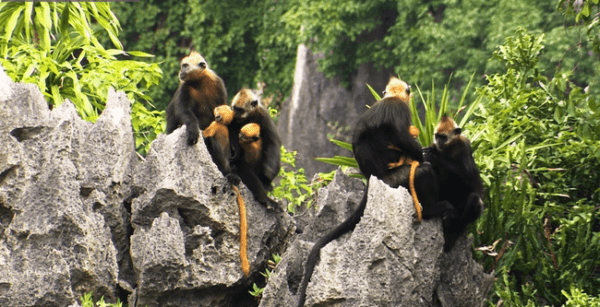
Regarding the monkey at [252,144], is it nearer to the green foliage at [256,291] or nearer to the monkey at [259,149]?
the monkey at [259,149]

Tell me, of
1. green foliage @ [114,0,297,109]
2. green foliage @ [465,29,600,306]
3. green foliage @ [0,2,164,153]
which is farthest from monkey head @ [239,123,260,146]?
green foliage @ [114,0,297,109]

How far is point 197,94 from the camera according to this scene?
15.9ft

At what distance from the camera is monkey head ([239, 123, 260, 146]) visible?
177 inches

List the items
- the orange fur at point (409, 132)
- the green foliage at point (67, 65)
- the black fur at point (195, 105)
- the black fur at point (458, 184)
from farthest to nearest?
1. the green foliage at point (67, 65)
2. the black fur at point (195, 105)
3. the black fur at point (458, 184)
4. the orange fur at point (409, 132)

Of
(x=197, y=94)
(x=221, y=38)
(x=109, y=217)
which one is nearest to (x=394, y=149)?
(x=197, y=94)

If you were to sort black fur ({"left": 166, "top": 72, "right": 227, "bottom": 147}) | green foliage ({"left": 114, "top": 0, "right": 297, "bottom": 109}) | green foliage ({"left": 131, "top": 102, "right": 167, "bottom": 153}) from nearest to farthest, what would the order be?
black fur ({"left": 166, "top": 72, "right": 227, "bottom": 147}), green foliage ({"left": 131, "top": 102, "right": 167, "bottom": 153}), green foliage ({"left": 114, "top": 0, "right": 297, "bottom": 109})

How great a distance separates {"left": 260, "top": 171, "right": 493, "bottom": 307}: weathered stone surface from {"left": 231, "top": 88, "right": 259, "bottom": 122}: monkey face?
3.18ft

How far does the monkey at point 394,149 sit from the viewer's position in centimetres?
408

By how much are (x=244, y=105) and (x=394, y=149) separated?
1.03 m

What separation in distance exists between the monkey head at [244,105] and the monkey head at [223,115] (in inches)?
1.6

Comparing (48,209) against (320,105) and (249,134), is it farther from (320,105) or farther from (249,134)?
(320,105)

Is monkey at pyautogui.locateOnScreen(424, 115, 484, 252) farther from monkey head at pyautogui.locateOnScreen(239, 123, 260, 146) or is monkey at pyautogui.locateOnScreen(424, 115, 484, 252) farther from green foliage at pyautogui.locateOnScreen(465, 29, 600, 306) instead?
monkey head at pyautogui.locateOnScreen(239, 123, 260, 146)

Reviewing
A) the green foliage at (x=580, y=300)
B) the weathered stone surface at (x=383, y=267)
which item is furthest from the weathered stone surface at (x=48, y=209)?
the green foliage at (x=580, y=300)

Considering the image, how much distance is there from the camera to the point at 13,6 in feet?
20.0
